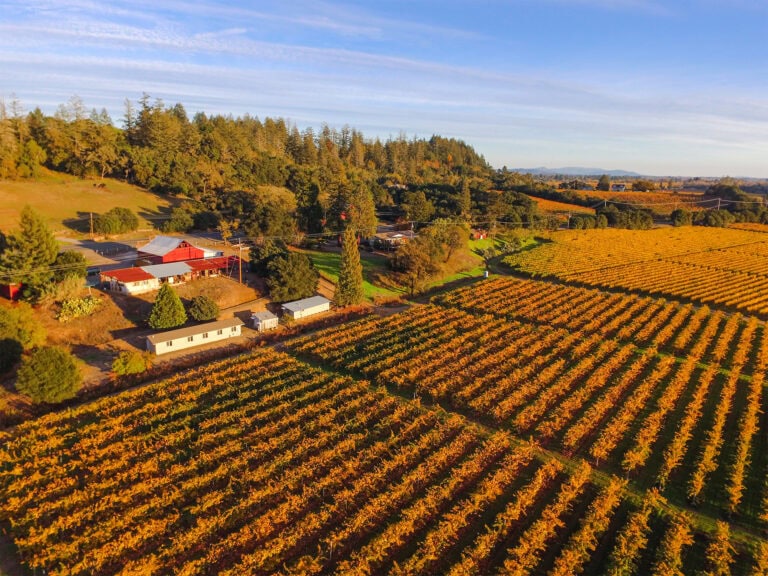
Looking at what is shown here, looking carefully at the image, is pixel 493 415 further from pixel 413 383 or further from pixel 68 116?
pixel 68 116

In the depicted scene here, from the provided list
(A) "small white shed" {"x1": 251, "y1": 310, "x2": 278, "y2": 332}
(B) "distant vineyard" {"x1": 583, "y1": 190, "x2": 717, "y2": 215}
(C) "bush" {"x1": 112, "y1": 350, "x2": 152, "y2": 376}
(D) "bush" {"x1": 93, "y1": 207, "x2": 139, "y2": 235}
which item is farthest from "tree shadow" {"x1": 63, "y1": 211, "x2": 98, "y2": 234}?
(B) "distant vineyard" {"x1": 583, "y1": 190, "x2": 717, "y2": 215}

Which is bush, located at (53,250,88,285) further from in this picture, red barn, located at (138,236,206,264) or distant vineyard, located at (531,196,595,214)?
distant vineyard, located at (531,196,595,214)

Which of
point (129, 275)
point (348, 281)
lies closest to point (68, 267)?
point (129, 275)

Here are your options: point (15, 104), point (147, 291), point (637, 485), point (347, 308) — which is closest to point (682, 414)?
point (637, 485)

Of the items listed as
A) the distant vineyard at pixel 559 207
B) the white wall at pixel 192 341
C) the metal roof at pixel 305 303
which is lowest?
the white wall at pixel 192 341

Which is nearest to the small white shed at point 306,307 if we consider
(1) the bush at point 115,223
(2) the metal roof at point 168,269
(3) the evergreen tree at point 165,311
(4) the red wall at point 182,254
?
(3) the evergreen tree at point 165,311

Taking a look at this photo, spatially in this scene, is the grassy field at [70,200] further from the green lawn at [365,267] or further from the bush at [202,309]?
the bush at [202,309]

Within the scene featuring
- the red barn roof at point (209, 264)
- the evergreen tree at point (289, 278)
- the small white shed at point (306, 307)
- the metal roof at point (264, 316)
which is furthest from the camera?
the red barn roof at point (209, 264)
